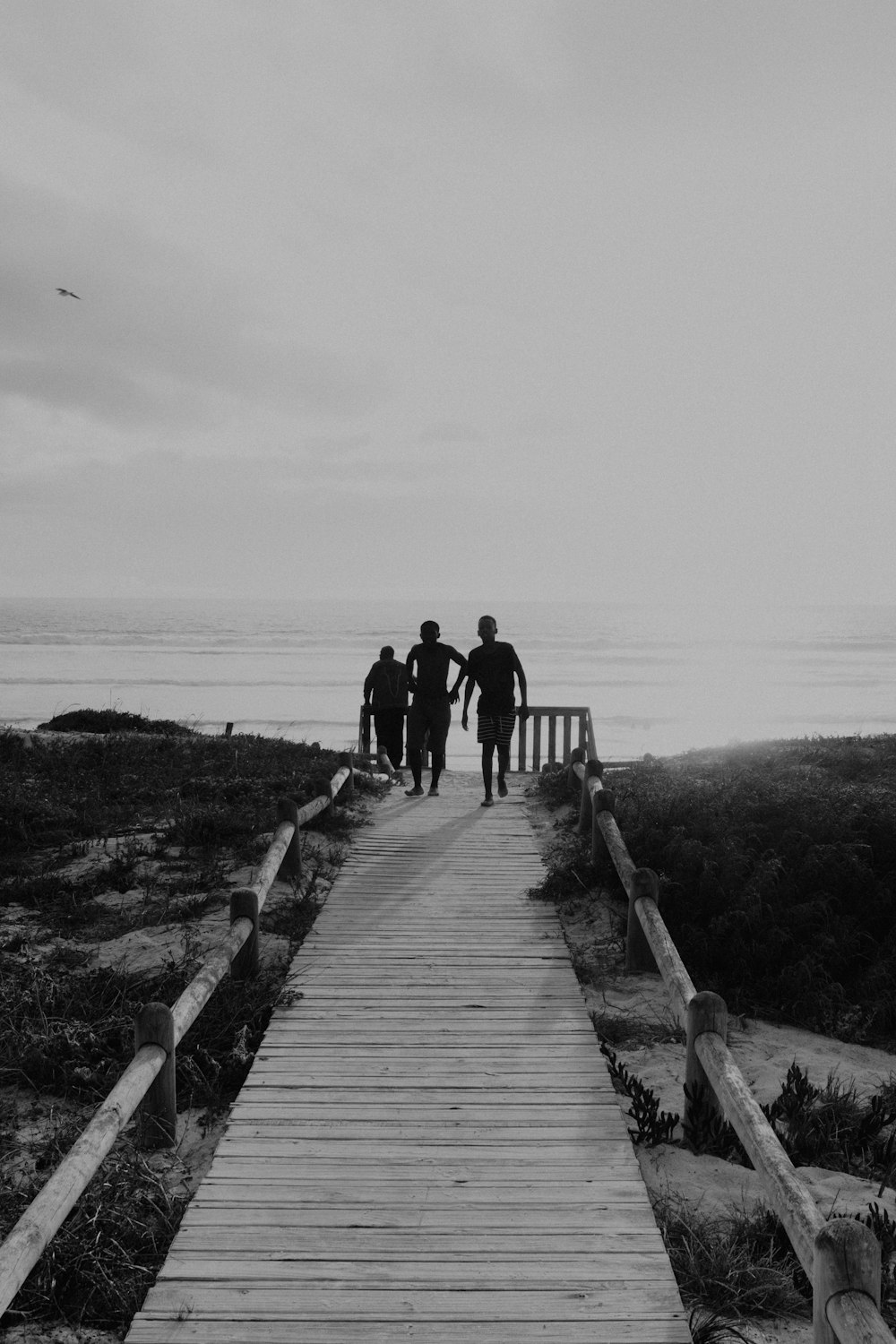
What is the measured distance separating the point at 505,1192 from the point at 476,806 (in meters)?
8.39

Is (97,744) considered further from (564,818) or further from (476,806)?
(564,818)

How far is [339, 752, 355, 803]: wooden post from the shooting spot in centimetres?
1229

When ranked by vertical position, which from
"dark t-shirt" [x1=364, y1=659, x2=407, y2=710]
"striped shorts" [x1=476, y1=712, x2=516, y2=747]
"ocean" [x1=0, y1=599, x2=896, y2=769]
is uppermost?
"dark t-shirt" [x1=364, y1=659, x2=407, y2=710]

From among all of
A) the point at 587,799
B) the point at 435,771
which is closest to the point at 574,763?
the point at 587,799

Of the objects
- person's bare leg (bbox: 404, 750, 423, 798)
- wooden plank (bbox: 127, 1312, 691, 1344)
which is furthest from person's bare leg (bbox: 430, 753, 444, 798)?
wooden plank (bbox: 127, 1312, 691, 1344)

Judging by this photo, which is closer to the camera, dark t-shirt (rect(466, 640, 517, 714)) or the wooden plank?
the wooden plank

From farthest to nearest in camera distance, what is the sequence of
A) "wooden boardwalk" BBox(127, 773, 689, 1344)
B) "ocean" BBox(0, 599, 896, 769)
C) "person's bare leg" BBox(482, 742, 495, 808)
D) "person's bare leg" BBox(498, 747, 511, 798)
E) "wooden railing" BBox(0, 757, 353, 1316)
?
"ocean" BBox(0, 599, 896, 769) → "person's bare leg" BBox(498, 747, 511, 798) → "person's bare leg" BBox(482, 742, 495, 808) → "wooden boardwalk" BBox(127, 773, 689, 1344) → "wooden railing" BBox(0, 757, 353, 1316)

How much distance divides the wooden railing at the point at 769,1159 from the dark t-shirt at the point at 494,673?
14.2 feet

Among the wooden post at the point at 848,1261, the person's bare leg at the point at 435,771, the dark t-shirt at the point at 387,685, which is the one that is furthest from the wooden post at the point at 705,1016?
the dark t-shirt at the point at 387,685

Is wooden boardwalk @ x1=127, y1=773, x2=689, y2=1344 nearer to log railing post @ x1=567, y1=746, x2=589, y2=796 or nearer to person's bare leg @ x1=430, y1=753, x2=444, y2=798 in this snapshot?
log railing post @ x1=567, y1=746, x2=589, y2=796

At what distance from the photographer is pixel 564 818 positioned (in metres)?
11.7

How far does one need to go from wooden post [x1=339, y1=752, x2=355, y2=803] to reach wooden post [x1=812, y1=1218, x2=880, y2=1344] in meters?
9.59

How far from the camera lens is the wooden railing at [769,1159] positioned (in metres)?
2.74

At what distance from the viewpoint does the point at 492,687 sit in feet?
39.8
